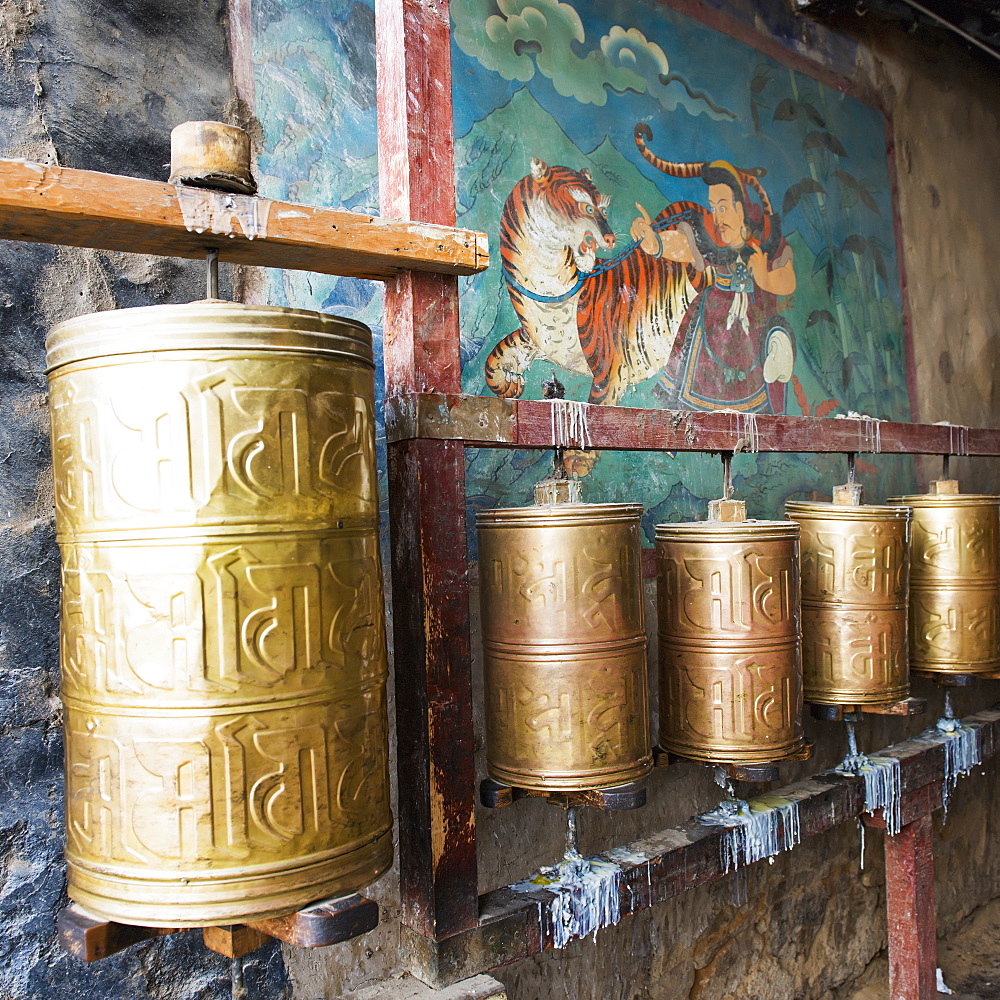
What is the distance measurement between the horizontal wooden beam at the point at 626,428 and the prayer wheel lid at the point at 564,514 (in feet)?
0.53

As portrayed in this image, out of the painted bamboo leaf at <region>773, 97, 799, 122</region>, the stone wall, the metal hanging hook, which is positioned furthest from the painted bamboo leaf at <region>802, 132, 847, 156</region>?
the metal hanging hook

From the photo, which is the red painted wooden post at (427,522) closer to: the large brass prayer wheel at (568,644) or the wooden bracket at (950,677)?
the large brass prayer wheel at (568,644)

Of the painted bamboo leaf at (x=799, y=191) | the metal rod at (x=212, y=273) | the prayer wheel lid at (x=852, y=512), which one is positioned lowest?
the prayer wheel lid at (x=852, y=512)

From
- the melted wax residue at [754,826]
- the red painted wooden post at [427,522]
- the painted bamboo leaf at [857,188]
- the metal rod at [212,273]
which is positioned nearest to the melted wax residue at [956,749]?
the melted wax residue at [754,826]

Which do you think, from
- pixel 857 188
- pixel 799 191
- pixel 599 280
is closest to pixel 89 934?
pixel 599 280

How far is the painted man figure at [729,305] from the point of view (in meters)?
3.50

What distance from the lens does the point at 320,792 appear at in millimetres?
1458

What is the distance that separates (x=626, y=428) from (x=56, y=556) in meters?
1.34

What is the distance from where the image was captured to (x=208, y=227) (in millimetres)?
1561

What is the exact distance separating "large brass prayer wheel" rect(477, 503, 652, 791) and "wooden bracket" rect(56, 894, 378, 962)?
57 centimetres

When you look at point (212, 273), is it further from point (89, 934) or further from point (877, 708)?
point (877, 708)

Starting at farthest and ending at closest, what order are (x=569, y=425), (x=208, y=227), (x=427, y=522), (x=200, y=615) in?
(x=569, y=425)
(x=427, y=522)
(x=208, y=227)
(x=200, y=615)

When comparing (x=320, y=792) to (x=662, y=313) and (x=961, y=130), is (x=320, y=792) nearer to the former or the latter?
(x=662, y=313)

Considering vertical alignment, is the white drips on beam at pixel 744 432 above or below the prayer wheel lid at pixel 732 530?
above
